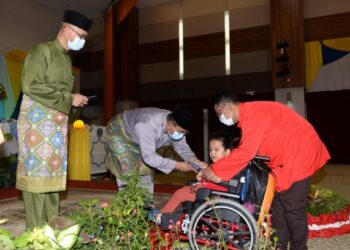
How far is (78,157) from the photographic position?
5.87 metres

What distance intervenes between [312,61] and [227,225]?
879 cm

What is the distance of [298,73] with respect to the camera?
9.70 meters

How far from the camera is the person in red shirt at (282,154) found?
189cm

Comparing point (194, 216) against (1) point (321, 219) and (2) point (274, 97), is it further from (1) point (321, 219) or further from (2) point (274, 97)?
(2) point (274, 97)

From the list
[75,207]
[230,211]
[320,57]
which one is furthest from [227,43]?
[230,211]

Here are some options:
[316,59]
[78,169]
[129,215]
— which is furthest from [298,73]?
[129,215]

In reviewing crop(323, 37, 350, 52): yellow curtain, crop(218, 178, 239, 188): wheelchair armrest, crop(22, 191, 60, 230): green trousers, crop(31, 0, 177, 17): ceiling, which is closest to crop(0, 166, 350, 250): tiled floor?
crop(22, 191, 60, 230): green trousers

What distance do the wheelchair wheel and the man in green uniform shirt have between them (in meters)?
0.71

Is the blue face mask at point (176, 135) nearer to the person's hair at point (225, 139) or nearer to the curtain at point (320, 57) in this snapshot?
the person's hair at point (225, 139)

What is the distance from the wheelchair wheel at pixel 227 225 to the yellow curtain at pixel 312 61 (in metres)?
8.60

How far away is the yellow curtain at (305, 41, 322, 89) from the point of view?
9.66 meters

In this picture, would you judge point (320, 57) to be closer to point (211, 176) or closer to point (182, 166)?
point (182, 166)

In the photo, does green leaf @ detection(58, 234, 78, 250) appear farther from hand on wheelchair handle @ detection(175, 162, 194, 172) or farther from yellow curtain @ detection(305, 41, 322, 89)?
yellow curtain @ detection(305, 41, 322, 89)

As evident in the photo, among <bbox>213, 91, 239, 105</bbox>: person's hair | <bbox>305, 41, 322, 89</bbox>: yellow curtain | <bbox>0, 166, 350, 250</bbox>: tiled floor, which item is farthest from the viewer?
<bbox>305, 41, 322, 89</bbox>: yellow curtain
